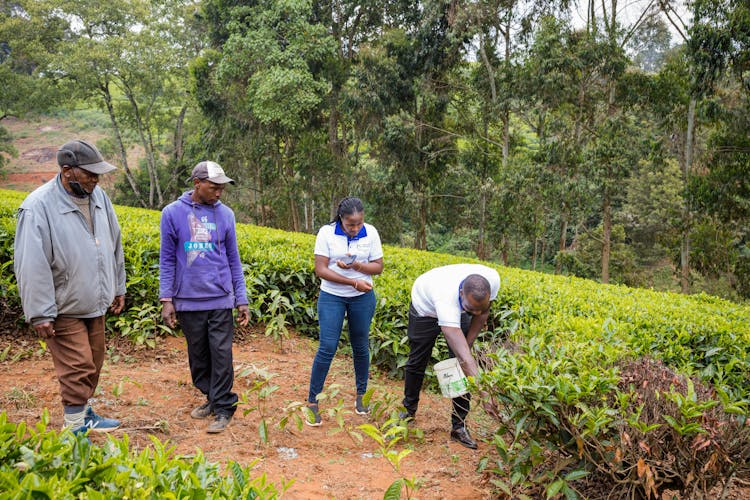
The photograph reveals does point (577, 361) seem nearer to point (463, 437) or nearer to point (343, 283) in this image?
point (463, 437)

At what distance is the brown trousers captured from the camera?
328 centimetres

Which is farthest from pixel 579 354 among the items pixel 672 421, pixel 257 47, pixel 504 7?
pixel 257 47

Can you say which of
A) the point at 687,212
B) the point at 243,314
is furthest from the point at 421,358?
the point at 687,212

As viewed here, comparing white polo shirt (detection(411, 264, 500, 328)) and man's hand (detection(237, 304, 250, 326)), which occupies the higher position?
white polo shirt (detection(411, 264, 500, 328))

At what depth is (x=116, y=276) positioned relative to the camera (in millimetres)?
3795

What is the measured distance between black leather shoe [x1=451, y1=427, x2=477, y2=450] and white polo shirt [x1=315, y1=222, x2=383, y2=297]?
1.21m

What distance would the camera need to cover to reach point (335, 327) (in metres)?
4.15

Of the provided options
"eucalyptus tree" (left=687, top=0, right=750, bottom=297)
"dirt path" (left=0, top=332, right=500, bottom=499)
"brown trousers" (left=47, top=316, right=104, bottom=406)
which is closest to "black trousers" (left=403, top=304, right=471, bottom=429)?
"dirt path" (left=0, top=332, right=500, bottom=499)

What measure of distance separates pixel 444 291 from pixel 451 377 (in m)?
0.55

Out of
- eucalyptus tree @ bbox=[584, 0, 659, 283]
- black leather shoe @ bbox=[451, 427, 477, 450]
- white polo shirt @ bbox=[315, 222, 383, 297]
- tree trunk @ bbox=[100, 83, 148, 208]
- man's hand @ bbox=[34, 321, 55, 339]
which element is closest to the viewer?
man's hand @ bbox=[34, 321, 55, 339]

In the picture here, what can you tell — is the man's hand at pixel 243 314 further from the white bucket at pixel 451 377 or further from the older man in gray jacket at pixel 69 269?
the white bucket at pixel 451 377

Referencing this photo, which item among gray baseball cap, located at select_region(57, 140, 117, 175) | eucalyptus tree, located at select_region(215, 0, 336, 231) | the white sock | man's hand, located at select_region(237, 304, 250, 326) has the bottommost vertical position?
the white sock

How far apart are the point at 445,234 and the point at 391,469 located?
31100 mm

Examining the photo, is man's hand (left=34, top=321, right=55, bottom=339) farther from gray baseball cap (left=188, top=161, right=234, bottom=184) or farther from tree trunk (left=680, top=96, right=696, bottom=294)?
tree trunk (left=680, top=96, right=696, bottom=294)
